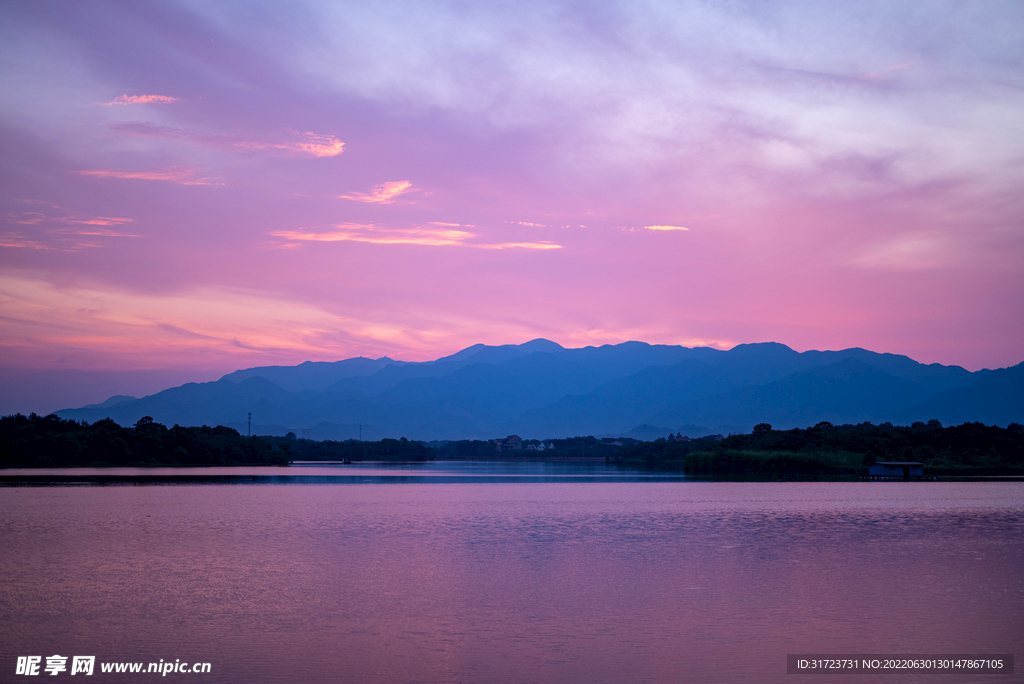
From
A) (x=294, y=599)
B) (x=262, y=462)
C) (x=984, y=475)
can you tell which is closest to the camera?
(x=294, y=599)

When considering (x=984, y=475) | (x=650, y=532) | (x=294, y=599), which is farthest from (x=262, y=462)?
(x=294, y=599)

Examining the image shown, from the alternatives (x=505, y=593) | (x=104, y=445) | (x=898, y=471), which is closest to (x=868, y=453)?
(x=898, y=471)

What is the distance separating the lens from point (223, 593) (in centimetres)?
2403

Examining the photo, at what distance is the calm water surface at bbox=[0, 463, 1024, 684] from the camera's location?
17.2 m

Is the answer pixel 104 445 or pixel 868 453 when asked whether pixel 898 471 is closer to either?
pixel 868 453

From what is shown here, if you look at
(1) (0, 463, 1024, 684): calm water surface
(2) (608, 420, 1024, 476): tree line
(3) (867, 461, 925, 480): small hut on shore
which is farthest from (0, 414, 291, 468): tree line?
(3) (867, 461, 925, 480): small hut on shore

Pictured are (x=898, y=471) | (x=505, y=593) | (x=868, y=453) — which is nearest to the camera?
(x=505, y=593)

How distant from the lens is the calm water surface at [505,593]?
17250 millimetres

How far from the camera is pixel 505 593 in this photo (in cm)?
2455

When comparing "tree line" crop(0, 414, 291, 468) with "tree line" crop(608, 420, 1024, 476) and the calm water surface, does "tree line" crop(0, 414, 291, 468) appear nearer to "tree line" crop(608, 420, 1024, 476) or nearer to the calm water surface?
"tree line" crop(608, 420, 1024, 476)

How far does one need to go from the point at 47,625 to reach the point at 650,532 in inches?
1088

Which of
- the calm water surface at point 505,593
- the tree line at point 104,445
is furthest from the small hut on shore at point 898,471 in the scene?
the tree line at point 104,445

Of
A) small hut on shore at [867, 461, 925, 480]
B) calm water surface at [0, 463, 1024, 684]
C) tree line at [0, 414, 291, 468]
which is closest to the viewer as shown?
calm water surface at [0, 463, 1024, 684]

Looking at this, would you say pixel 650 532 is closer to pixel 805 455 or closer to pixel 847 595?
pixel 847 595
